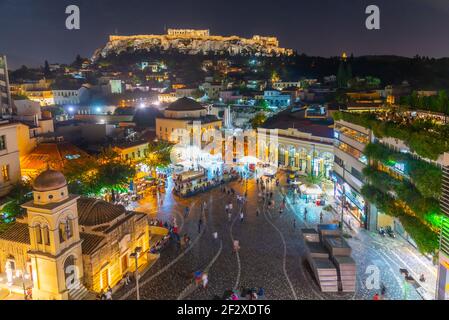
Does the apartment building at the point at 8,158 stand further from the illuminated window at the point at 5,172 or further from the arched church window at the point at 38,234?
the arched church window at the point at 38,234

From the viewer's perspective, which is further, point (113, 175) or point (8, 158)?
point (113, 175)

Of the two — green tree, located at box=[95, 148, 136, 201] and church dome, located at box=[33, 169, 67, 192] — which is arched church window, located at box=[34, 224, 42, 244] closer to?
church dome, located at box=[33, 169, 67, 192]

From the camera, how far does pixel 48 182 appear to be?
65.1 feet

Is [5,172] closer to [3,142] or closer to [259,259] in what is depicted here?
[3,142]

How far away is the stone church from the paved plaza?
1.98 m

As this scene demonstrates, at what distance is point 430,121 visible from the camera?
81.3ft

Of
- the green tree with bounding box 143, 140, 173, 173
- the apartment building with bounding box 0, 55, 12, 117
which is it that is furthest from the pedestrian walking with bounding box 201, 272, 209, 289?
the apartment building with bounding box 0, 55, 12, 117

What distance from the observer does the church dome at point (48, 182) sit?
19.7 meters

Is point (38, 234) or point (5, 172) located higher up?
point (5, 172)

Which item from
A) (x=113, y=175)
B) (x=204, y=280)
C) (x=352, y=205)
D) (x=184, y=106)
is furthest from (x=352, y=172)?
(x=184, y=106)

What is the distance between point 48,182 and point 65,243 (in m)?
3.25

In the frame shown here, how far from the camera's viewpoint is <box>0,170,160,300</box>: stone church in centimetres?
1980

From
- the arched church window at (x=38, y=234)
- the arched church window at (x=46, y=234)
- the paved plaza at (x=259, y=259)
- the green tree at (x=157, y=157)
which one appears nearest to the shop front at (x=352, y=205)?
the paved plaza at (x=259, y=259)
